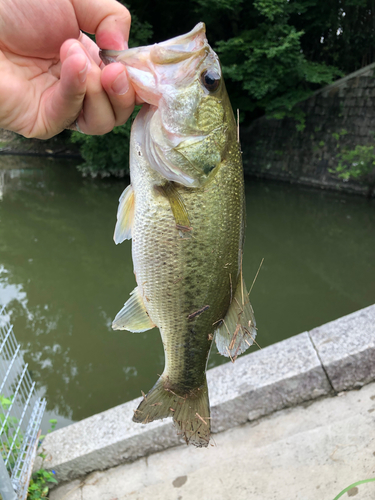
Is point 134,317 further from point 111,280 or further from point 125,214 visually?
point 111,280

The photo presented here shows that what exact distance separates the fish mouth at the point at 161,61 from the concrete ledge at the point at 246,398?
2.14 m

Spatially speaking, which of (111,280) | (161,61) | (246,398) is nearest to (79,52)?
(161,61)

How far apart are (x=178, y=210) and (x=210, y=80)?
0.44 meters

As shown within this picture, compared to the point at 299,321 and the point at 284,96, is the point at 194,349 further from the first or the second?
the point at 284,96

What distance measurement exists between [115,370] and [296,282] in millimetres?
3066

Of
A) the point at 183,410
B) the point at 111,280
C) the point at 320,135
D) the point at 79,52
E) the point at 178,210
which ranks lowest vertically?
the point at 111,280

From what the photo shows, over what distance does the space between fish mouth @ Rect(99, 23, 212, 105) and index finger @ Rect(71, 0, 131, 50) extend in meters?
0.14

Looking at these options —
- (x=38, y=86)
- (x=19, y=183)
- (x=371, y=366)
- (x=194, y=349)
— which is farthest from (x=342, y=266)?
(x=19, y=183)

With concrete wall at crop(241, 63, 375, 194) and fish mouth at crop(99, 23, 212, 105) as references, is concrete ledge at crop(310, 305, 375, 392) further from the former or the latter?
concrete wall at crop(241, 63, 375, 194)

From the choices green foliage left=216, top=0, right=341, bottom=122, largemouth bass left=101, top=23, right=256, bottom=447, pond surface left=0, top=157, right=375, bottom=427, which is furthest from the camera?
green foliage left=216, top=0, right=341, bottom=122

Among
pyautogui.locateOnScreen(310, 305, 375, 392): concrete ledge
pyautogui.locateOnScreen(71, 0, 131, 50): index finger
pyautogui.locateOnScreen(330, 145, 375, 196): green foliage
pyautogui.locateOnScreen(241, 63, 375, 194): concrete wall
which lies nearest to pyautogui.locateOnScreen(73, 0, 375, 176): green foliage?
pyautogui.locateOnScreen(241, 63, 375, 194): concrete wall

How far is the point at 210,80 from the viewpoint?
1241mm

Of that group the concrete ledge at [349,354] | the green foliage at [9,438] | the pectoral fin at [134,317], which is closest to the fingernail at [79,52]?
the pectoral fin at [134,317]

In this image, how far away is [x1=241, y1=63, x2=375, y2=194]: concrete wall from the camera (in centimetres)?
A: 957
